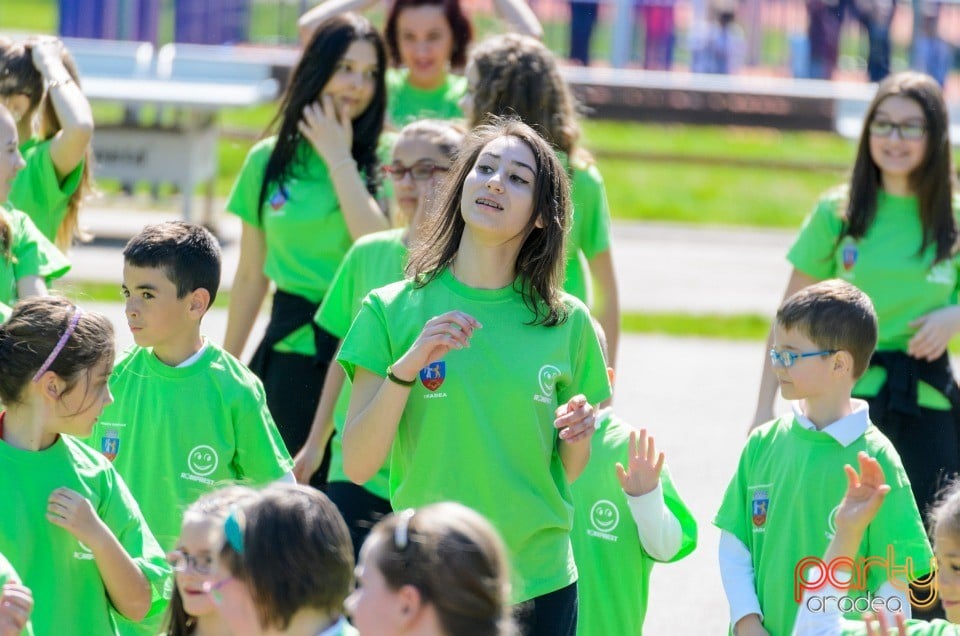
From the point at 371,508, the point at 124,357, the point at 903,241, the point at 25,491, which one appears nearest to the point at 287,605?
the point at 25,491

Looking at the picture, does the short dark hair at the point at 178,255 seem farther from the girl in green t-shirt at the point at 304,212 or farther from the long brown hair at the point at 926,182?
the long brown hair at the point at 926,182

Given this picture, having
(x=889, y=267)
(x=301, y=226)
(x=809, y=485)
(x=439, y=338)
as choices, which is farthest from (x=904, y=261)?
(x=439, y=338)

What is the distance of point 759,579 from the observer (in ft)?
13.6

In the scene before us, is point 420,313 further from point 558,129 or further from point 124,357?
point 558,129

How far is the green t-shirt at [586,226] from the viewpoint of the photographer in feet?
18.3

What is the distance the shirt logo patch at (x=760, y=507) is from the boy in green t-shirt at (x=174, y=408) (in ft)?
3.96

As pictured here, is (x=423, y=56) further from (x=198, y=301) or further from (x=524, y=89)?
(x=198, y=301)

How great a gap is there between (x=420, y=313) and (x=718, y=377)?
6.90 metres

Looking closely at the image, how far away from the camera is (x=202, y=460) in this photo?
4152 millimetres

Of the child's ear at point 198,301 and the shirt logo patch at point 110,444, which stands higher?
the child's ear at point 198,301

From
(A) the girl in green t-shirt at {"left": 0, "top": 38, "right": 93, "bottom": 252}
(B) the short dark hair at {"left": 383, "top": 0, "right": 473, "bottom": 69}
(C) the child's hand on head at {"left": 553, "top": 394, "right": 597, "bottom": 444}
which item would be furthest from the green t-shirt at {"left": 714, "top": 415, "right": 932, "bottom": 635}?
(B) the short dark hair at {"left": 383, "top": 0, "right": 473, "bottom": 69}

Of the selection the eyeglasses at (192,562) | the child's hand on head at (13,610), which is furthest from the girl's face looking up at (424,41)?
the child's hand on head at (13,610)

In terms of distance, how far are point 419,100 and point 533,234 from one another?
Answer: 2.78 meters

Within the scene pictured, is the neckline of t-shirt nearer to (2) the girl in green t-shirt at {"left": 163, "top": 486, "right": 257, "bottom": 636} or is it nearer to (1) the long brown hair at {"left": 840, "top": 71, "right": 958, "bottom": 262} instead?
(2) the girl in green t-shirt at {"left": 163, "top": 486, "right": 257, "bottom": 636}
